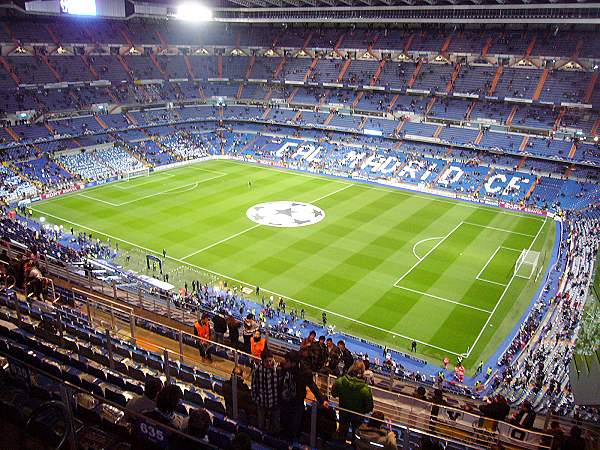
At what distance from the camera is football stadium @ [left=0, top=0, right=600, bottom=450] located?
26.3 ft

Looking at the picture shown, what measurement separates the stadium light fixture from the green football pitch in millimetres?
33792

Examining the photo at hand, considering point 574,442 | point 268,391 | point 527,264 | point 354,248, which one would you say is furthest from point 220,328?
point 527,264

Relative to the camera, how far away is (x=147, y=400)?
6895mm

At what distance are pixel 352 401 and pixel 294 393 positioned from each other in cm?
91

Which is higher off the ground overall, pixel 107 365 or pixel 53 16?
pixel 53 16

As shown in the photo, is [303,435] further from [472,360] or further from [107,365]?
[472,360]

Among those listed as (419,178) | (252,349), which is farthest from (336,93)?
(252,349)

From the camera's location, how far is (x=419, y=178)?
183ft

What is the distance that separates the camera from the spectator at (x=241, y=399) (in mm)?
7844

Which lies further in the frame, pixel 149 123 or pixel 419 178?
pixel 149 123

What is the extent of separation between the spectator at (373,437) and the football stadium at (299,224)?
3 centimetres

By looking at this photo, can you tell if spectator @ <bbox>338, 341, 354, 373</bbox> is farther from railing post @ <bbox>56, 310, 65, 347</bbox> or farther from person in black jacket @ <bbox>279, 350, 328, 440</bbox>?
railing post @ <bbox>56, 310, 65, 347</bbox>

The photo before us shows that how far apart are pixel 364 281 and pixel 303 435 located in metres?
25.0

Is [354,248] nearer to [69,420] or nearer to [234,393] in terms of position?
[234,393]
